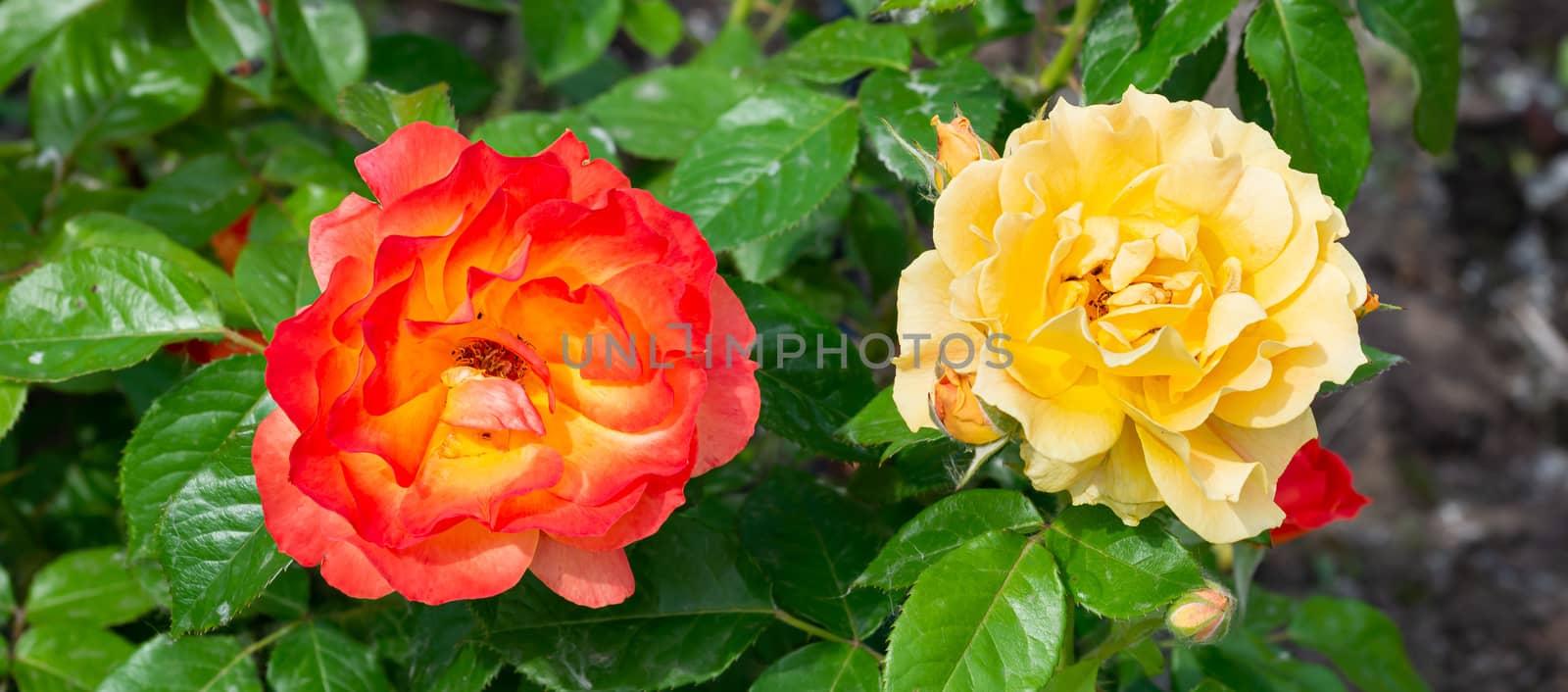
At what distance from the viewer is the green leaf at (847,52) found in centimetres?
145

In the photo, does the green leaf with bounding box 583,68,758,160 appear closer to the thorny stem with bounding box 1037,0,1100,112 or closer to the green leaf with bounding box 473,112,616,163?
the green leaf with bounding box 473,112,616,163

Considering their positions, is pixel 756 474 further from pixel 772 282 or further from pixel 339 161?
pixel 339 161

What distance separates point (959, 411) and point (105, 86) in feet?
4.94

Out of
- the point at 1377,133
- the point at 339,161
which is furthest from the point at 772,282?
the point at 1377,133

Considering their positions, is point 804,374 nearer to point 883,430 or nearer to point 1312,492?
point 883,430

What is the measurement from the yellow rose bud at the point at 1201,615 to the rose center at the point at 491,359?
595 mm

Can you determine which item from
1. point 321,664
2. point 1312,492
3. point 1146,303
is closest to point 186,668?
point 321,664

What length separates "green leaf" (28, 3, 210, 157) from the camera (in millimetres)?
1745

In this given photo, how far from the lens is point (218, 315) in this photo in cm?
124

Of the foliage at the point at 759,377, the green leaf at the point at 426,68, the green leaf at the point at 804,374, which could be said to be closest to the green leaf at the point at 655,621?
the foliage at the point at 759,377

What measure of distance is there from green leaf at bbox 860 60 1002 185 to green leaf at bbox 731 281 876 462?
0.20 m

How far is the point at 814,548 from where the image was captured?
1290 mm

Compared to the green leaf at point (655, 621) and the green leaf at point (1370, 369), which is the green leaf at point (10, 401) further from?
the green leaf at point (1370, 369)

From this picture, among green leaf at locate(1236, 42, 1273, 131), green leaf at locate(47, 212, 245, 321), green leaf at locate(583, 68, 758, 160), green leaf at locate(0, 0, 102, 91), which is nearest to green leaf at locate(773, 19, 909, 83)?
green leaf at locate(583, 68, 758, 160)
